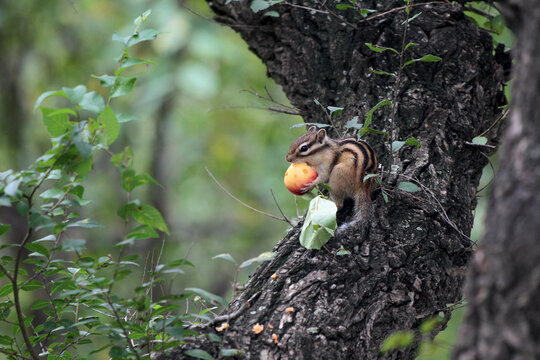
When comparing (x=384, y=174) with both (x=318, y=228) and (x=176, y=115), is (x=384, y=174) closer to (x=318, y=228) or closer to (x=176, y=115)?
(x=318, y=228)

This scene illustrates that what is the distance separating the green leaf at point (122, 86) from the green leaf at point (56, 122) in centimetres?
20

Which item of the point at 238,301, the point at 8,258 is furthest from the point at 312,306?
the point at 8,258

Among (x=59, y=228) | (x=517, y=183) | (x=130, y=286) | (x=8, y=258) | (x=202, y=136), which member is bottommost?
(x=130, y=286)

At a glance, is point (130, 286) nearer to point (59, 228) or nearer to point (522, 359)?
point (59, 228)

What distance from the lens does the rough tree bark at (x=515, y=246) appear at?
4.27 ft

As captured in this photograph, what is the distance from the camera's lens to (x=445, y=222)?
2.91m

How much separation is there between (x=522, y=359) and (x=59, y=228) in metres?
1.57

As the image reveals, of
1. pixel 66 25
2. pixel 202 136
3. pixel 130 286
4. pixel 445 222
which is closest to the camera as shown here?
pixel 445 222

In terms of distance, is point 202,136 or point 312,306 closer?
point 312,306

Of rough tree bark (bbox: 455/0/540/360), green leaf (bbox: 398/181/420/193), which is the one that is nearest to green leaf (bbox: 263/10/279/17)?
green leaf (bbox: 398/181/420/193)

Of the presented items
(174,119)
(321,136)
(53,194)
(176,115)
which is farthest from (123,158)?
(176,115)

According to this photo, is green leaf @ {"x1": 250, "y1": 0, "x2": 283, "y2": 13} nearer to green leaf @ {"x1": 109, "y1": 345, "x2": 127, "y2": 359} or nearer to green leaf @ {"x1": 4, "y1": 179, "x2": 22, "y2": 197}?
green leaf @ {"x1": 4, "y1": 179, "x2": 22, "y2": 197}

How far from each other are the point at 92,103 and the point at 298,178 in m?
1.69

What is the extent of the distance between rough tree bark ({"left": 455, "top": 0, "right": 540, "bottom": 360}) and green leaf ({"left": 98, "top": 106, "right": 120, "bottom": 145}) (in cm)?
131
